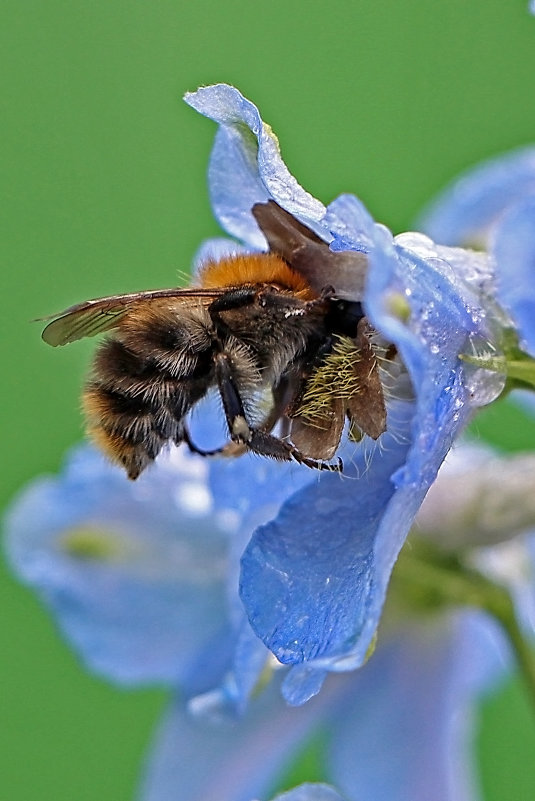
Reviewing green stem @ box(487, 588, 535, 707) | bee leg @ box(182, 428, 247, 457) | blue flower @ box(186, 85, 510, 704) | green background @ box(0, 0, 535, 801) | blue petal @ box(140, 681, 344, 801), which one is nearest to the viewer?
blue flower @ box(186, 85, 510, 704)

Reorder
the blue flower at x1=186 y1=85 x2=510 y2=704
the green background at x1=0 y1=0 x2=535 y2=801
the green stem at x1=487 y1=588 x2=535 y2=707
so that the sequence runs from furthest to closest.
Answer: the green background at x1=0 y1=0 x2=535 y2=801, the green stem at x1=487 y1=588 x2=535 y2=707, the blue flower at x1=186 y1=85 x2=510 y2=704

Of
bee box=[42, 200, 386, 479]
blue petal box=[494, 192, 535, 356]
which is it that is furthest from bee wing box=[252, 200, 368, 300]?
blue petal box=[494, 192, 535, 356]

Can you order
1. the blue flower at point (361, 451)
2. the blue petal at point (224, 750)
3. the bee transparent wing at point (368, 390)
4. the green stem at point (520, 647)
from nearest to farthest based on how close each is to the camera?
1. the blue flower at point (361, 451)
2. the bee transparent wing at point (368, 390)
3. the green stem at point (520, 647)
4. the blue petal at point (224, 750)

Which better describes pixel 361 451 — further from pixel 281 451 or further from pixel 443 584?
pixel 443 584

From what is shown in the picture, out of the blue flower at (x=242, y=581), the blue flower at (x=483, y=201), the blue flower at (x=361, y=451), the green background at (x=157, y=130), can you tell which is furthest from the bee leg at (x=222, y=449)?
the green background at (x=157, y=130)

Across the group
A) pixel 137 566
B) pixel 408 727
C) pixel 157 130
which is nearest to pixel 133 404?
pixel 137 566

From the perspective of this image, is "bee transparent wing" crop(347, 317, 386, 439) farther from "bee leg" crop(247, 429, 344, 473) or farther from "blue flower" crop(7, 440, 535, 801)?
"blue flower" crop(7, 440, 535, 801)

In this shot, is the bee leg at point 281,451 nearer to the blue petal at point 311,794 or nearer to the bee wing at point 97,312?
the bee wing at point 97,312
